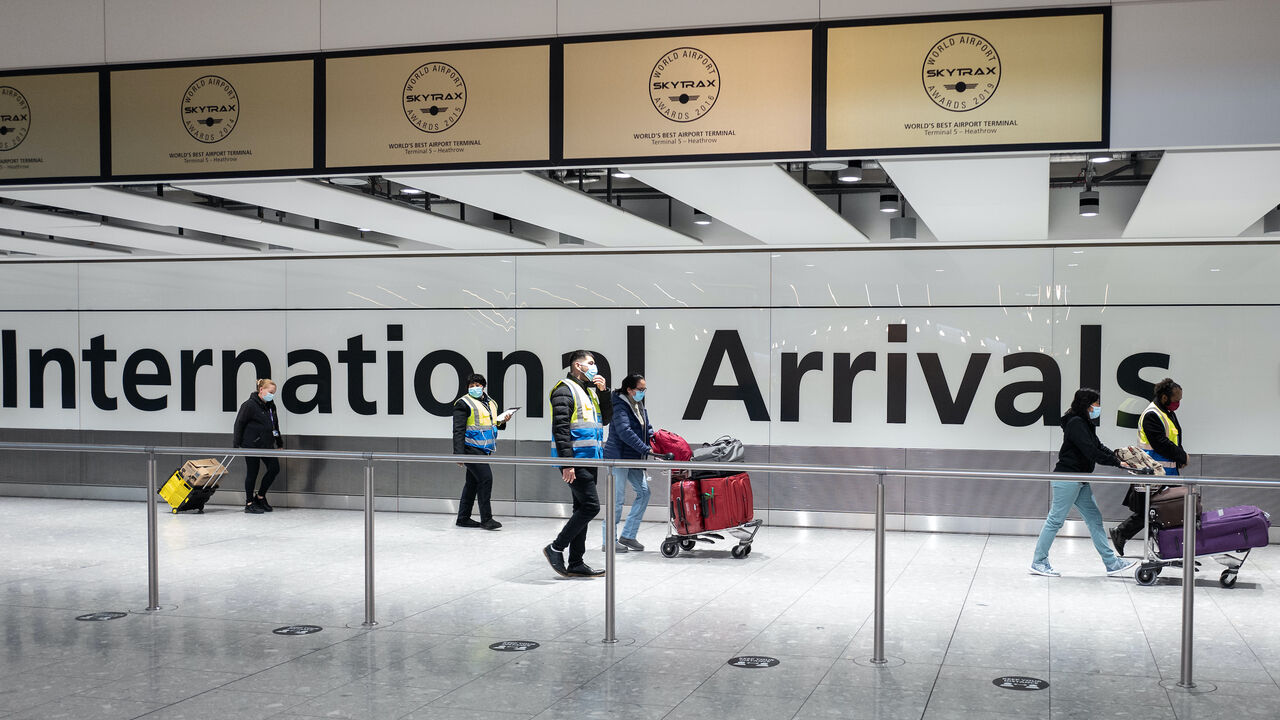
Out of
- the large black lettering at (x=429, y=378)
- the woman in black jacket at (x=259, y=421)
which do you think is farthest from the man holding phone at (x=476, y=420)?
the woman in black jacket at (x=259, y=421)

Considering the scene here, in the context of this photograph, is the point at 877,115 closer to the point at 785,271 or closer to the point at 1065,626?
the point at 1065,626

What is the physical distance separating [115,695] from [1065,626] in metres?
4.74

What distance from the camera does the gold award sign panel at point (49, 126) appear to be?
6969 mm

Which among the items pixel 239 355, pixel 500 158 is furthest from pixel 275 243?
pixel 500 158

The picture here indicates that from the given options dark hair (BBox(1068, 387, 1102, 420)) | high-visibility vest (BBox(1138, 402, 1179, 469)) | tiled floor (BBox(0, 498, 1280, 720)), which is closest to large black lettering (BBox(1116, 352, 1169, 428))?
high-visibility vest (BBox(1138, 402, 1179, 469))

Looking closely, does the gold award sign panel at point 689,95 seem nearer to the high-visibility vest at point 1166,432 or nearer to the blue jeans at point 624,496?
the blue jeans at point 624,496

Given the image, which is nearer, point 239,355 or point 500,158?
point 500,158

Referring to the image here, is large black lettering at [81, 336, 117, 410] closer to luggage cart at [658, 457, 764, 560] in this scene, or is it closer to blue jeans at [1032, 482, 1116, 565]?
luggage cart at [658, 457, 764, 560]

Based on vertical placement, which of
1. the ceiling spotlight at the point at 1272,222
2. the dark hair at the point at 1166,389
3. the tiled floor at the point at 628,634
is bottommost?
the tiled floor at the point at 628,634

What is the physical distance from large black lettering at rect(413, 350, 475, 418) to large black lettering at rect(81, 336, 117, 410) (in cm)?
435

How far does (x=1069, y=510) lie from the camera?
22.5ft

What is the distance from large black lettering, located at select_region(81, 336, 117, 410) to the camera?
1467 cm

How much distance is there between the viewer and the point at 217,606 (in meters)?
7.25

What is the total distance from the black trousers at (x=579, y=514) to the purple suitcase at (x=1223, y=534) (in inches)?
127
